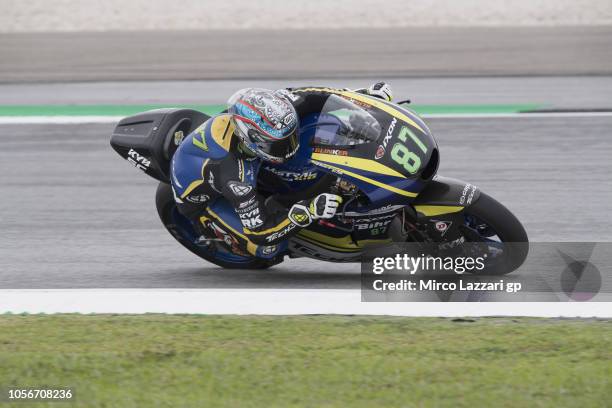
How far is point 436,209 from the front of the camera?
710 cm

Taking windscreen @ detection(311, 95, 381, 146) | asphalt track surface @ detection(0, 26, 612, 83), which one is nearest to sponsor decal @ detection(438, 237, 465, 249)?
windscreen @ detection(311, 95, 381, 146)

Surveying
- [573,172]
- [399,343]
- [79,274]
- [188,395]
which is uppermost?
[573,172]

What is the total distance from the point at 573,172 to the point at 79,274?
5167 millimetres

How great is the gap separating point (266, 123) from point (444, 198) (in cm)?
121

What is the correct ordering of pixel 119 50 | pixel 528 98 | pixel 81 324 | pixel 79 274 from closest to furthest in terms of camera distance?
pixel 81 324, pixel 79 274, pixel 528 98, pixel 119 50

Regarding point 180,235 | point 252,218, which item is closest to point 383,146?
point 252,218

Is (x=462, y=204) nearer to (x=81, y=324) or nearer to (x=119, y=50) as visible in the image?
(x=81, y=324)

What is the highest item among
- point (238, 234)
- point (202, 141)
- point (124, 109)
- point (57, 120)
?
point (124, 109)

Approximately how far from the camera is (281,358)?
19.2ft

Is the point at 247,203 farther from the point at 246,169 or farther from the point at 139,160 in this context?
the point at 139,160

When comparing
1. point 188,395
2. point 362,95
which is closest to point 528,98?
point 362,95

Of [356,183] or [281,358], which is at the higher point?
[356,183]

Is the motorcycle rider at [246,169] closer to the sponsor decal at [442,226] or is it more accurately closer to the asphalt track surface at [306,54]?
the sponsor decal at [442,226]

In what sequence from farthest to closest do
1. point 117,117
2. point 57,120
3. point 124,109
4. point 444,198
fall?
point 124,109 < point 117,117 < point 57,120 < point 444,198
